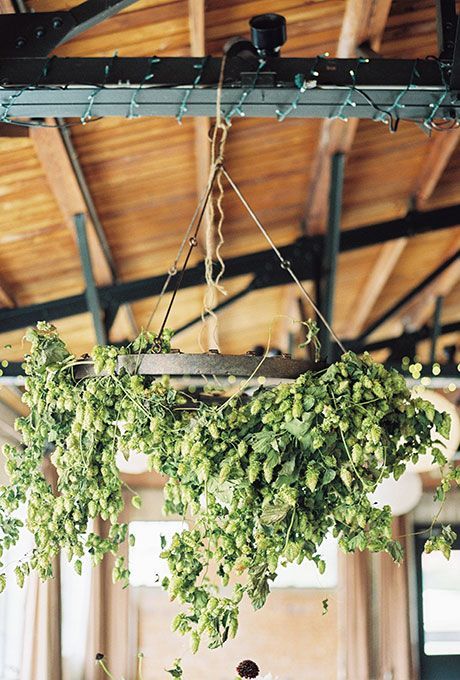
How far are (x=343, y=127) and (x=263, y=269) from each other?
127cm

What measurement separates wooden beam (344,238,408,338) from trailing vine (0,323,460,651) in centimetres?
335

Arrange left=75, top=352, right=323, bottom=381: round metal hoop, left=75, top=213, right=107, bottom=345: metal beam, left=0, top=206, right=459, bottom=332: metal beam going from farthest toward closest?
left=0, top=206, right=459, bottom=332: metal beam < left=75, top=213, right=107, bottom=345: metal beam < left=75, top=352, right=323, bottom=381: round metal hoop

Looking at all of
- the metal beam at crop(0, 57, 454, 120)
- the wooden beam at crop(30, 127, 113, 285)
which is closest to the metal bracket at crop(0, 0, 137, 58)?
the metal beam at crop(0, 57, 454, 120)

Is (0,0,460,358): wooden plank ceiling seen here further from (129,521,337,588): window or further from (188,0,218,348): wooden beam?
(129,521,337,588): window

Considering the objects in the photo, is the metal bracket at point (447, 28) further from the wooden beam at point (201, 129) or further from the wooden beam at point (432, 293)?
the wooden beam at point (432, 293)

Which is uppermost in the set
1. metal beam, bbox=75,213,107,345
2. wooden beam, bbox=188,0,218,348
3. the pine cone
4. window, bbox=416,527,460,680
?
wooden beam, bbox=188,0,218,348

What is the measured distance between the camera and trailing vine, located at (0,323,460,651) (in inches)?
88.0

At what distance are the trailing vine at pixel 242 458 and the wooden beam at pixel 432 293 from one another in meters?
3.84

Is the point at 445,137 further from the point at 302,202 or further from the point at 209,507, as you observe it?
the point at 209,507

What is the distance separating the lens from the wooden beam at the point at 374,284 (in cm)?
595

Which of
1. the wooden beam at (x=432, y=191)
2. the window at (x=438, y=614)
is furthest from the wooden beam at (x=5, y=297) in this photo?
the window at (x=438, y=614)

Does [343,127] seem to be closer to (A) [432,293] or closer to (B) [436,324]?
(B) [436,324]

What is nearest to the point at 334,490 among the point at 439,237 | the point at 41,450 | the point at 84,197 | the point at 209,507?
the point at 209,507

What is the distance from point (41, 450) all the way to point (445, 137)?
2.94 metres
